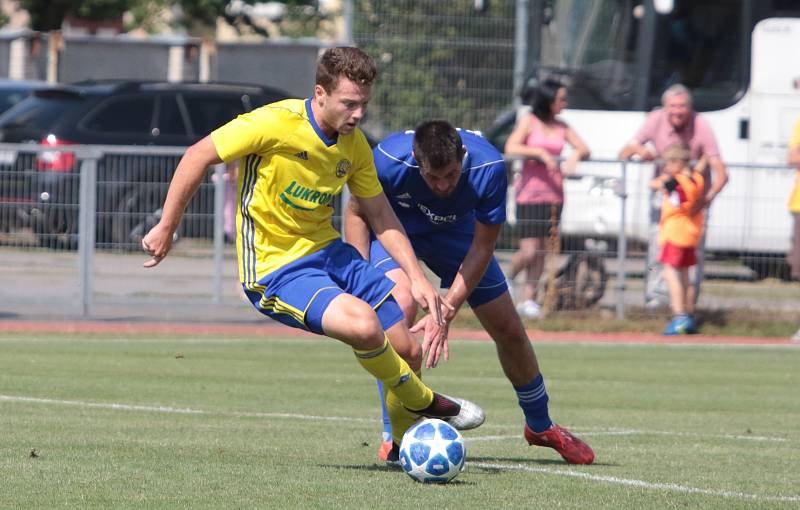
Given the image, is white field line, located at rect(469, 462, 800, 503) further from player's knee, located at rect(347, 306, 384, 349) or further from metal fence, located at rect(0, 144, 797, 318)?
metal fence, located at rect(0, 144, 797, 318)

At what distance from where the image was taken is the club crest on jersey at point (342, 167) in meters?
7.35

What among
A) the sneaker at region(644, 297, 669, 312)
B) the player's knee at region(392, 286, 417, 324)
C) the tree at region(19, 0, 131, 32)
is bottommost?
the sneaker at region(644, 297, 669, 312)

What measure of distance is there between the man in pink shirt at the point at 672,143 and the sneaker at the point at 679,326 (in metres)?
0.44

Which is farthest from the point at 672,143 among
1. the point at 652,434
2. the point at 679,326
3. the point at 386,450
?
the point at 386,450

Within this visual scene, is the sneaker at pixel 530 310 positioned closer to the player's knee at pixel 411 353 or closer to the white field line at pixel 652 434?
the white field line at pixel 652 434

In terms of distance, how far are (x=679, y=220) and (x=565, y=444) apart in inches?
309

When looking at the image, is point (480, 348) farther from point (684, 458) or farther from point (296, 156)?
point (296, 156)

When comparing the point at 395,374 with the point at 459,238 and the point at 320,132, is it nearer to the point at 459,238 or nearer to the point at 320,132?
the point at 320,132

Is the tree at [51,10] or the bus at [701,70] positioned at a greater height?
the tree at [51,10]

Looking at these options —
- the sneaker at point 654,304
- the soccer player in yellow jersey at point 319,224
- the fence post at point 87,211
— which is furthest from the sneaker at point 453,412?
the sneaker at point 654,304

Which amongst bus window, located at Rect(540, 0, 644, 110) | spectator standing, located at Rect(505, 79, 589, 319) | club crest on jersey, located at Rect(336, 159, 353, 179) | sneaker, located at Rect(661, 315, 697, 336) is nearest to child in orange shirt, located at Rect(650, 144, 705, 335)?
sneaker, located at Rect(661, 315, 697, 336)

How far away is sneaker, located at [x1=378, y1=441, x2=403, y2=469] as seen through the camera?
7.80 m

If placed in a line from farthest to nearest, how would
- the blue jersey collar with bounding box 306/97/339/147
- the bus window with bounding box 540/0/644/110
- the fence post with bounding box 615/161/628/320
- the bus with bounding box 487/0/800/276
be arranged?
1. the bus window with bounding box 540/0/644/110
2. the bus with bounding box 487/0/800/276
3. the fence post with bounding box 615/161/628/320
4. the blue jersey collar with bounding box 306/97/339/147

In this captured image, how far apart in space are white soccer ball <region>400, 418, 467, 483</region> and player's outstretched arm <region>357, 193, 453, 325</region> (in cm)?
57
